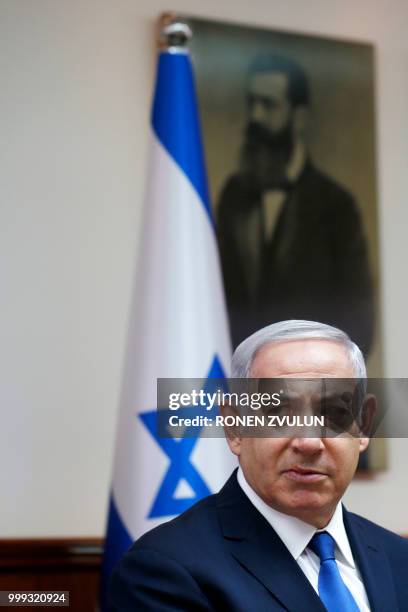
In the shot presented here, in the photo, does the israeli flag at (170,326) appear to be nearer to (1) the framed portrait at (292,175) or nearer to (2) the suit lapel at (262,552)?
(1) the framed portrait at (292,175)

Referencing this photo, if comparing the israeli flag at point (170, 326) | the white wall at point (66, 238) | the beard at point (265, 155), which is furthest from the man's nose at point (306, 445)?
the beard at point (265, 155)

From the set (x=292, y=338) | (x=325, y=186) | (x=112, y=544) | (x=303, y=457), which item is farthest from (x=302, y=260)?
(x=303, y=457)

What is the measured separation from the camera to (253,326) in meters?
3.96

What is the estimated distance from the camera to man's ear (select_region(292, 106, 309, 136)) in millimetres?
4168

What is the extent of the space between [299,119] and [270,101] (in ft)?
0.53

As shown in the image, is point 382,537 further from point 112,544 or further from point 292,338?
point 112,544

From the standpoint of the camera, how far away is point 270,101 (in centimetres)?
413

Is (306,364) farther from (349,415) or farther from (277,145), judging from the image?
(277,145)

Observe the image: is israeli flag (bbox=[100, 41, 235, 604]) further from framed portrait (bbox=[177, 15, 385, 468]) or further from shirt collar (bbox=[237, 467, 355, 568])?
shirt collar (bbox=[237, 467, 355, 568])

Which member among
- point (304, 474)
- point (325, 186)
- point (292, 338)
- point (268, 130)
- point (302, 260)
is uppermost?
point (268, 130)

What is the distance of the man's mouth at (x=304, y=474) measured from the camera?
1.74m

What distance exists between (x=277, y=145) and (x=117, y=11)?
0.90 metres

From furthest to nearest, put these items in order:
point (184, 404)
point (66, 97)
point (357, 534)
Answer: point (66, 97)
point (184, 404)
point (357, 534)

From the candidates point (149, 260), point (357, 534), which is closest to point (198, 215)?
point (149, 260)
